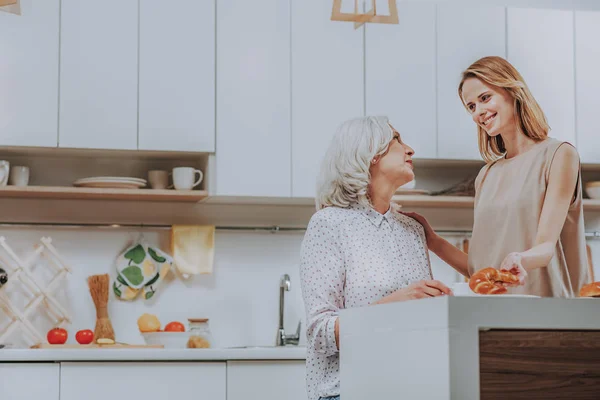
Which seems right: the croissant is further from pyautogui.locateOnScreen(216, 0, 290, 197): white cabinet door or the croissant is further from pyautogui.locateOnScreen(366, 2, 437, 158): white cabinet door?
pyautogui.locateOnScreen(366, 2, 437, 158): white cabinet door

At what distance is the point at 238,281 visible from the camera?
13.3 ft

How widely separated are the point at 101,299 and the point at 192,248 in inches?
17.2

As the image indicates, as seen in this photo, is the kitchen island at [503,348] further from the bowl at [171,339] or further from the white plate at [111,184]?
the white plate at [111,184]

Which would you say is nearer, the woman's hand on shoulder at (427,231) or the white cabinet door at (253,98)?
the woman's hand on shoulder at (427,231)

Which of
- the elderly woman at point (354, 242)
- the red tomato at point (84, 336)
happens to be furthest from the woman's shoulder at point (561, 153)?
the red tomato at point (84, 336)

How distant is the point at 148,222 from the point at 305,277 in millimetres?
1896

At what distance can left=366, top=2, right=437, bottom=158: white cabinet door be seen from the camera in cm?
396

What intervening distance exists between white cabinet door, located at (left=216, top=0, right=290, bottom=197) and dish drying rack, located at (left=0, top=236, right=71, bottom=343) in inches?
29.4

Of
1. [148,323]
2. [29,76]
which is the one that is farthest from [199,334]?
[29,76]

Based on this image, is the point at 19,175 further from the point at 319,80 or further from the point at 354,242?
the point at 354,242

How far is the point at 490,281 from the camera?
176cm

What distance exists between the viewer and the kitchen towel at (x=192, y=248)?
3.94 m

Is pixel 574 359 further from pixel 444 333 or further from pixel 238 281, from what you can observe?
pixel 238 281

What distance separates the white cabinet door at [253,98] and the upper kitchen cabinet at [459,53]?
686 mm
